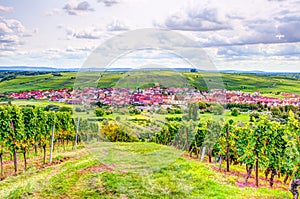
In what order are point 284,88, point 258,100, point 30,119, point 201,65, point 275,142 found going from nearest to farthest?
point 201,65 → point 275,142 → point 30,119 → point 258,100 → point 284,88

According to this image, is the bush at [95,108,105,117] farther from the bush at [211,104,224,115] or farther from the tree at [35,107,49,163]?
the tree at [35,107,49,163]

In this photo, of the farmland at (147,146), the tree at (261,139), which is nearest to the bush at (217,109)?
the farmland at (147,146)

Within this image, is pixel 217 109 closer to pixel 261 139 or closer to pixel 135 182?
pixel 135 182

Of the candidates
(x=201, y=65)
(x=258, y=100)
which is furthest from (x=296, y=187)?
(x=258, y=100)

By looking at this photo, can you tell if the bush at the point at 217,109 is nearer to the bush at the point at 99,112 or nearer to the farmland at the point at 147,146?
the farmland at the point at 147,146

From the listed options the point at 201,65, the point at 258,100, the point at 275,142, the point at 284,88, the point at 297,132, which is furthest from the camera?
the point at 284,88

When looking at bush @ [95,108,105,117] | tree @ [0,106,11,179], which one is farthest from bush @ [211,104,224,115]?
tree @ [0,106,11,179]

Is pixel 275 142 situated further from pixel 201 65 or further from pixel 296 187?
pixel 201 65

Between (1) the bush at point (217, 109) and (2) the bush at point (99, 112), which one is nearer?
(2) the bush at point (99, 112)

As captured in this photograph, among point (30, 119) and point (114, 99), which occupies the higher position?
point (114, 99)
